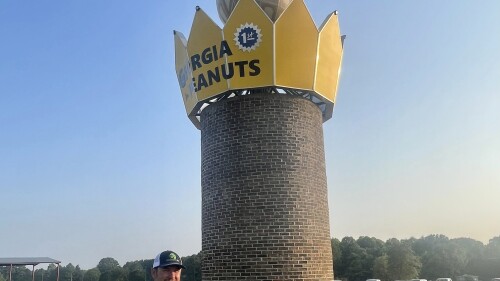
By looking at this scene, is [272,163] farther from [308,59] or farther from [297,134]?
[308,59]

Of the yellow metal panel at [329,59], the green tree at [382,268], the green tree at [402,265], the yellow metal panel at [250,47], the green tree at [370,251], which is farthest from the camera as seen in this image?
the green tree at [370,251]

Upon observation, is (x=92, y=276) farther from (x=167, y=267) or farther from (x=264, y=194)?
(x=167, y=267)

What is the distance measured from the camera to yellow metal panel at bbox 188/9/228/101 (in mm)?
11273

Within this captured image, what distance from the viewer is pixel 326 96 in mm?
11898

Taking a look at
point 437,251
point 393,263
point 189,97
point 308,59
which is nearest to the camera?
point 308,59

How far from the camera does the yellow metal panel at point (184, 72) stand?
12.2 meters

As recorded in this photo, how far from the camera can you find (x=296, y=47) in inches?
436

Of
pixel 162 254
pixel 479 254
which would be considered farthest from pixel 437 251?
pixel 162 254

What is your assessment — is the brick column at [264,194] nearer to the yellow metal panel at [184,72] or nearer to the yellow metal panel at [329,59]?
the yellow metal panel at [329,59]

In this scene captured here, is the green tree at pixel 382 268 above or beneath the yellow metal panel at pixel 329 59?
beneath

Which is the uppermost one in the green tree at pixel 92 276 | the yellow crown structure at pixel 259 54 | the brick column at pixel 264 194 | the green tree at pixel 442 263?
the yellow crown structure at pixel 259 54

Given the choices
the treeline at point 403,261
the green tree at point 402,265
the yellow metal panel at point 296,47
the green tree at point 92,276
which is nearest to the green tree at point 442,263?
the treeline at point 403,261

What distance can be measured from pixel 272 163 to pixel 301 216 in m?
1.41

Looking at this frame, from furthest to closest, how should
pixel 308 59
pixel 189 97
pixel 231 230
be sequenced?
1. pixel 189 97
2. pixel 308 59
3. pixel 231 230
